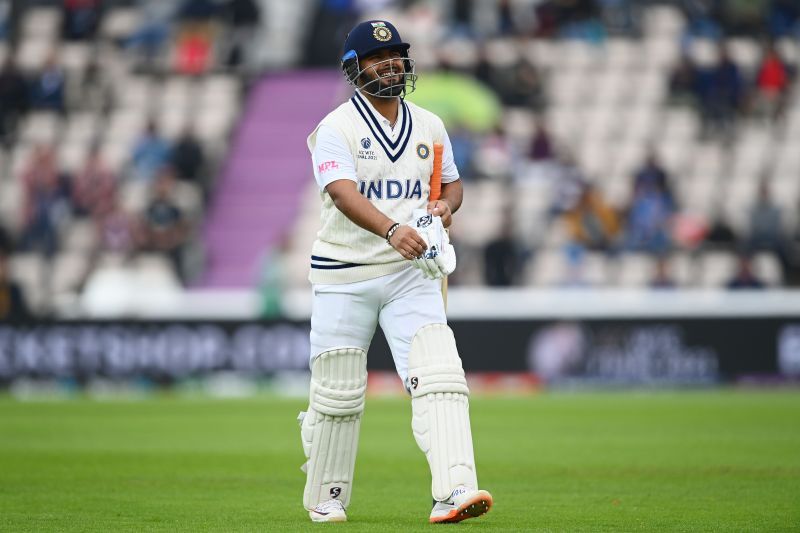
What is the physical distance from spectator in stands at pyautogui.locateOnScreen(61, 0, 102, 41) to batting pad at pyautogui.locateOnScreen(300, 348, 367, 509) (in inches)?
803

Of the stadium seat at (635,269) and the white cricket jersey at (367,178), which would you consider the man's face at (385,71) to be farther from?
the stadium seat at (635,269)

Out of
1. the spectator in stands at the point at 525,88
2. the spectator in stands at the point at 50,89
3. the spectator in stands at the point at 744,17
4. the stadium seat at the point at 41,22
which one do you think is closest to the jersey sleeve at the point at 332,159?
the spectator in stands at the point at 525,88

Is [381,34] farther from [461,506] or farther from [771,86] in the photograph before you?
[771,86]

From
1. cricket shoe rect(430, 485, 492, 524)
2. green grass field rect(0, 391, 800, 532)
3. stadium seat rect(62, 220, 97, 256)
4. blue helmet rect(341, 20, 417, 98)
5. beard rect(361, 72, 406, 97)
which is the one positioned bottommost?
green grass field rect(0, 391, 800, 532)

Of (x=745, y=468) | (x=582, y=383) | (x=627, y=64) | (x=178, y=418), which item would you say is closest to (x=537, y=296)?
(x=582, y=383)

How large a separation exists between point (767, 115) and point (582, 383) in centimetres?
627

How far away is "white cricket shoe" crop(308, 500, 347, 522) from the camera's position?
21.9ft

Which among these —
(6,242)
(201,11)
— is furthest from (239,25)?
(6,242)

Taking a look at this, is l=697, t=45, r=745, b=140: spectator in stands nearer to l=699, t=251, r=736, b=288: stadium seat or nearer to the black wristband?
l=699, t=251, r=736, b=288: stadium seat

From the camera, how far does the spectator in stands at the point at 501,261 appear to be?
19.8 meters

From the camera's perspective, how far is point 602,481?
8625 millimetres

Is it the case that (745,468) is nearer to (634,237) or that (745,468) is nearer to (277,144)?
(634,237)

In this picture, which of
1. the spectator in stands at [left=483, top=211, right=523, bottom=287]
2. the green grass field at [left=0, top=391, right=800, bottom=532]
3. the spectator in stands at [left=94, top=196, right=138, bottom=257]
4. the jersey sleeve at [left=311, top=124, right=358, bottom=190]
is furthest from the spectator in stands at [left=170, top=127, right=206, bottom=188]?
the jersey sleeve at [left=311, top=124, right=358, bottom=190]

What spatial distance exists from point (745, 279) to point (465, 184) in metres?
4.70
